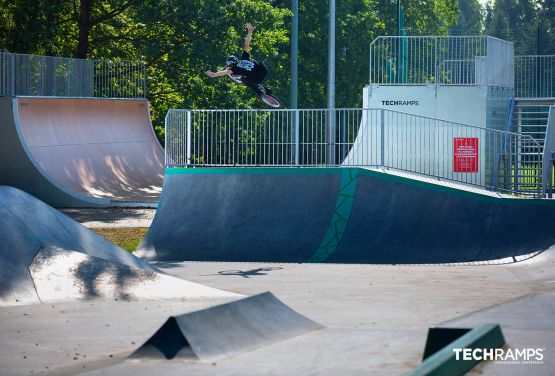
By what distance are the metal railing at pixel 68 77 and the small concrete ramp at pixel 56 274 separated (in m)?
18.6

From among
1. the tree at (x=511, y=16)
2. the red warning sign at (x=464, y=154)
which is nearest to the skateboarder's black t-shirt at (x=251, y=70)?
the red warning sign at (x=464, y=154)

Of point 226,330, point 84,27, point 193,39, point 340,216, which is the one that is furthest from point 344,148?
point 84,27

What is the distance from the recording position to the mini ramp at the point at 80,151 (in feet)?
108

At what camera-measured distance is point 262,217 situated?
2133 centimetres

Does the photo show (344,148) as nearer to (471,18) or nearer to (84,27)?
(84,27)

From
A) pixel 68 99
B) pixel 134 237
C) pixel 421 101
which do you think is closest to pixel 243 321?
pixel 134 237

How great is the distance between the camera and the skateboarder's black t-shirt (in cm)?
2380

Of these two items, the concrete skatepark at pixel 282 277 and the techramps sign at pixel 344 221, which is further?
the techramps sign at pixel 344 221

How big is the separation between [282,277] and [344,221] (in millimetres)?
3442

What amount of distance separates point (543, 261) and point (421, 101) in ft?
26.8

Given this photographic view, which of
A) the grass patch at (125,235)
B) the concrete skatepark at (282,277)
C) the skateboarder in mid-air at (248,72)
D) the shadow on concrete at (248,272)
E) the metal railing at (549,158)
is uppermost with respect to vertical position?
the skateboarder in mid-air at (248,72)

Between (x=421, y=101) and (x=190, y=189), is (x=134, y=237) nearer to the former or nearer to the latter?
(x=190, y=189)

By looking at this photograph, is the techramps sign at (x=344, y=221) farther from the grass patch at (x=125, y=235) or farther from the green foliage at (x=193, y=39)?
the green foliage at (x=193, y=39)

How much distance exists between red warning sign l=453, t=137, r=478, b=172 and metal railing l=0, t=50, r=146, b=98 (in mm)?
15538
